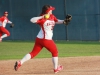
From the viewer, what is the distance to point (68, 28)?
91.6ft

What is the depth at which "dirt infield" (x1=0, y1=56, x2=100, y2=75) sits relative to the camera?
10.9 meters

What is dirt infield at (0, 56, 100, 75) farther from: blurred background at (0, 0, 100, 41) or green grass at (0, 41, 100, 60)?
blurred background at (0, 0, 100, 41)

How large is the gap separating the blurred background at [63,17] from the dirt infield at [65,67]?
506 inches

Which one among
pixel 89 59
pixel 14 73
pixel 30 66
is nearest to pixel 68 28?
pixel 89 59

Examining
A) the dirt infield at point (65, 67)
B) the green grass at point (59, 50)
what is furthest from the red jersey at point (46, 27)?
the green grass at point (59, 50)

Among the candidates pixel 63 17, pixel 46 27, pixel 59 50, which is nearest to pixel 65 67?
pixel 46 27

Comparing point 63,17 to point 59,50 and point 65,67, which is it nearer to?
point 59,50

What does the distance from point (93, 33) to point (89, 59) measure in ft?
42.4

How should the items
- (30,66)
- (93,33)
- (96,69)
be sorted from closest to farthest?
(96,69), (30,66), (93,33)

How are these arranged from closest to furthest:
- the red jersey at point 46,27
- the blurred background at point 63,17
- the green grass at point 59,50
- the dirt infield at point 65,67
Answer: the red jersey at point 46,27 < the dirt infield at point 65,67 < the green grass at point 59,50 < the blurred background at point 63,17

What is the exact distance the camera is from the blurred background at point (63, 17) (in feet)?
89.1

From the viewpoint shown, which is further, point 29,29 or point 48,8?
point 29,29

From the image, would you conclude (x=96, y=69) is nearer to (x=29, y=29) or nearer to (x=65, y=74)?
(x=65, y=74)

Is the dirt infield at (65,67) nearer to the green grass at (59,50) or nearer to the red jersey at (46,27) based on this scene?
the red jersey at (46,27)
